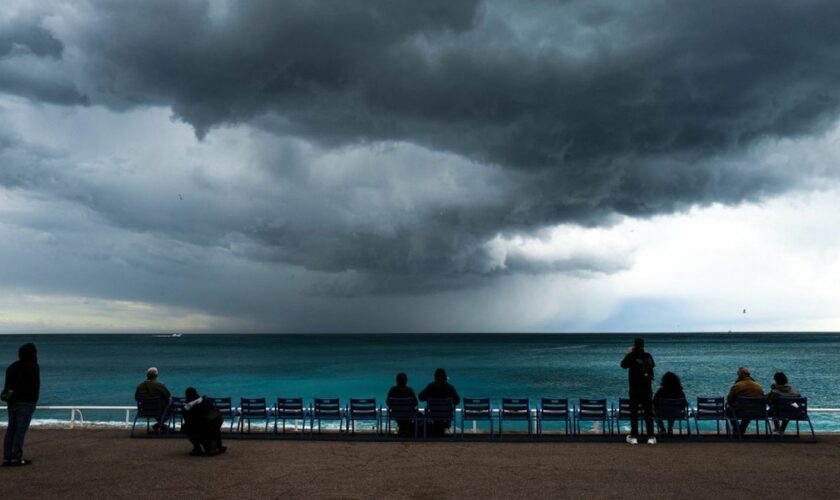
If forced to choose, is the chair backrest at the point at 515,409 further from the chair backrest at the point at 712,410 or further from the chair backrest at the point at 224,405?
the chair backrest at the point at 224,405

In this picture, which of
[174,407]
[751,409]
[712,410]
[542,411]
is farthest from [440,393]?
[751,409]

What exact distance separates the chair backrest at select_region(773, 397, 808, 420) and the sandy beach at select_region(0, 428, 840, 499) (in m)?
0.74

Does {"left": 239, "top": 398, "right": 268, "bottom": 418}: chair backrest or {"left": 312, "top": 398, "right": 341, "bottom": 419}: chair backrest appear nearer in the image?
{"left": 312, "top": 398, "right": 341, "bottom": 419}: chair backrest

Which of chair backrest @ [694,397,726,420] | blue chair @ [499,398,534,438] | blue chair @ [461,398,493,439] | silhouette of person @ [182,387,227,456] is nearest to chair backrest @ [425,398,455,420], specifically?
blue chair @ [461,398,493,439]

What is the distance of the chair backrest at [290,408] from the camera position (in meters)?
15.3

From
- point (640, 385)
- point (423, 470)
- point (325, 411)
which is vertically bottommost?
point (423, 470)

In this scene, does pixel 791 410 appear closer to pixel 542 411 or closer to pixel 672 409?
pixel 672 409

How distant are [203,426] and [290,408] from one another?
3277mm

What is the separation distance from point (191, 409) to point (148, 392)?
10.3 feet

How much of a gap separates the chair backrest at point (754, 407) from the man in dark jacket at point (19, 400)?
45.6 ft

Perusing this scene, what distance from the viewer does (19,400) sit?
1124 cm

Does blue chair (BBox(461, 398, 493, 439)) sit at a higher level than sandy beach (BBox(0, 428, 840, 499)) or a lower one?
higher

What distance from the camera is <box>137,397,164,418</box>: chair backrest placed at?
14.5m

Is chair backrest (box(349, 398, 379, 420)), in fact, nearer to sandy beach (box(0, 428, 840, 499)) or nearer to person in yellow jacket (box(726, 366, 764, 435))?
sandy beach (box(0, 428, 840, 499))
